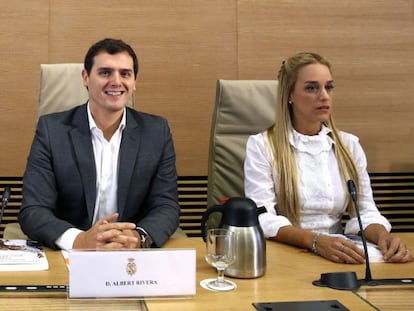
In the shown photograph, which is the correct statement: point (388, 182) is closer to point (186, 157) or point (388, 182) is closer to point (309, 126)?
point (186, 157)

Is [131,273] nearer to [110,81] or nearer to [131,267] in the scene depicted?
[131,267]

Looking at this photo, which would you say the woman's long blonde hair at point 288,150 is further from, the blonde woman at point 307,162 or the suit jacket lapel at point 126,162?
the suit jacket lapel at point 126,162

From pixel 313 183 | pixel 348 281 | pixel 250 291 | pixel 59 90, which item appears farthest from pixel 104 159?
pixel 348 281

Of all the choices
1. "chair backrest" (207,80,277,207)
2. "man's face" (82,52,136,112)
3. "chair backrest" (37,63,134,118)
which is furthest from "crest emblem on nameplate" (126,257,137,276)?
"chair backrest" (37,63,134,118)

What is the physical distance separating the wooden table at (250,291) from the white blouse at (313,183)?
1.57 ft

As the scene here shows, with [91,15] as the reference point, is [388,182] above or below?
below

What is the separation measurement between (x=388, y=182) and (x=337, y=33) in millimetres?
1088

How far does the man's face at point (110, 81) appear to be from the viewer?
7.14 feet

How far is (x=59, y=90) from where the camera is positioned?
2459 mm

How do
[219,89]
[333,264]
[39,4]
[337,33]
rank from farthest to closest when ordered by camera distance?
[337,33], [39,4], [219,89], [333,264]

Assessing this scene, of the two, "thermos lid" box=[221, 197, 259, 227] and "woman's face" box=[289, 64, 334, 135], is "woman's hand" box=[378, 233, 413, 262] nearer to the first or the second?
"thermos lid" box=[221, 197, 259, 227]

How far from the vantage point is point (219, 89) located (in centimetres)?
248

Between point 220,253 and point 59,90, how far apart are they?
1.37 meters

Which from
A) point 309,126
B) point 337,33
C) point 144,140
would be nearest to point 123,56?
point 144,140
